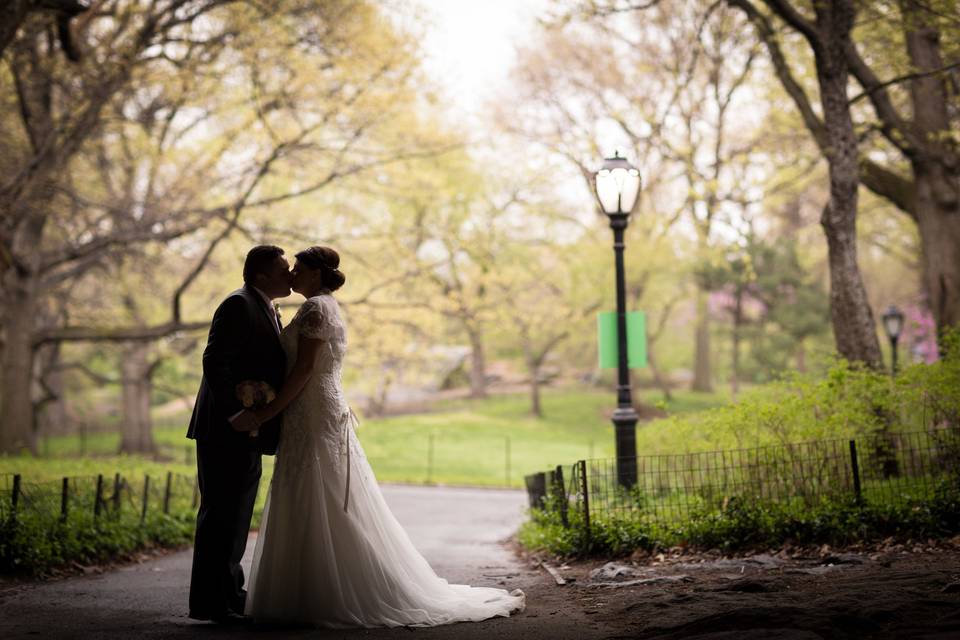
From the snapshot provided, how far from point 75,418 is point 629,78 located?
31887 mm

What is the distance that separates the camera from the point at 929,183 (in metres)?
15.5

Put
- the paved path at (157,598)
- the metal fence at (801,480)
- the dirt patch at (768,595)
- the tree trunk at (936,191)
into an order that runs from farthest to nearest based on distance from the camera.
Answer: the tree trunk at (936,191) → the metal fence at (801,480) → the paved path at (157,598) → the dirt patch at (768,595)

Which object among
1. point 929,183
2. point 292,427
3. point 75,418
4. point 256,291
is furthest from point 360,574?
point 75,418

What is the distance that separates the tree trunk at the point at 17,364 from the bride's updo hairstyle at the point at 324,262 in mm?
14408

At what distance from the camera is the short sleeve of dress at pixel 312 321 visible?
6.32 meters

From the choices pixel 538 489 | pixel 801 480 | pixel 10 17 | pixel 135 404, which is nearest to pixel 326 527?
pixel 801 480

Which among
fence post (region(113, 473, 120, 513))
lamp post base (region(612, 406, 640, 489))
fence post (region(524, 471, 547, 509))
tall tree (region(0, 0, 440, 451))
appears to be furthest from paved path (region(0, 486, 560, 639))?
tall tree (region(0, 0, 440, 451))

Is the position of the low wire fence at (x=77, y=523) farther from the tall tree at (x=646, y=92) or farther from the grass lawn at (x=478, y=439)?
the tall tree at (x=646, y=92)

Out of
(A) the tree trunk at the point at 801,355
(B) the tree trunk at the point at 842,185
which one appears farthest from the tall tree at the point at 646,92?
(B) the tree trunk at the point at 842,185

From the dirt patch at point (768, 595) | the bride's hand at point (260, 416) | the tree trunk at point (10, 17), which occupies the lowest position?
the dirt patch at point (768, 595)

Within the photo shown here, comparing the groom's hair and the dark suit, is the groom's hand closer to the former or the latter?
the dark suit

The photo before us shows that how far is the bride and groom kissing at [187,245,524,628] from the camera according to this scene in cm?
598

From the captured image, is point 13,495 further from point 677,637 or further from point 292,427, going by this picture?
point 677,637

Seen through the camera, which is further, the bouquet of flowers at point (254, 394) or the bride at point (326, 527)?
the bouquet of flowers at point (254, 394)
